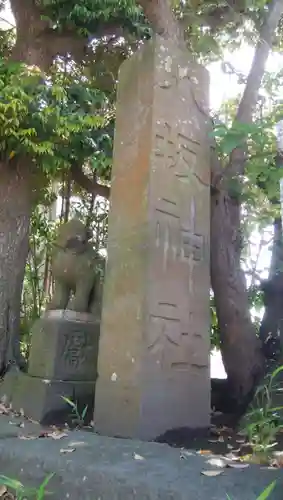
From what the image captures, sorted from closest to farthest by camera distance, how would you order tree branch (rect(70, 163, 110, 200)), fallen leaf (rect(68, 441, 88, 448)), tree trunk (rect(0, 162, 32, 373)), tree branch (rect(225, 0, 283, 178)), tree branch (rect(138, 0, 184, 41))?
fallen leaf (rect(68, 441, 88, 448)), tree branch (rect(138, 0, 184, 41)), tree branch (rect(225, 0, 283, 178)), tree trunk (rect(0, 162, 32, 373)), tree branch (rect(70, 163, 110, 200))

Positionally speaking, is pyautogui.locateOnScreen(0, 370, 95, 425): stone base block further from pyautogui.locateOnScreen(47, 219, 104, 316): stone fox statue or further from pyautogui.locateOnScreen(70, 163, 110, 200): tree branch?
pyautogui.locateOnScreen(70, 163, 110, 200): tree branch

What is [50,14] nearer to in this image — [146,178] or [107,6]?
[107,6]

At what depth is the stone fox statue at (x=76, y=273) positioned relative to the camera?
4484mm

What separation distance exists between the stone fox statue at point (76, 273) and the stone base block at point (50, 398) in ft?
2.25

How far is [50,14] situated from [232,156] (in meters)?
3.20

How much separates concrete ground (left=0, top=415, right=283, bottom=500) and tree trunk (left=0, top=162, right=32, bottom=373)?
2.59 m

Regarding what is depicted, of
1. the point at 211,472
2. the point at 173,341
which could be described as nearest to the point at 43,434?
the point at 173,341

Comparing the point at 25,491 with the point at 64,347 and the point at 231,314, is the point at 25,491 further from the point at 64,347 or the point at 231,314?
the point at 231,314

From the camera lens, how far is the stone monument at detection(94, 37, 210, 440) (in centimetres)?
337

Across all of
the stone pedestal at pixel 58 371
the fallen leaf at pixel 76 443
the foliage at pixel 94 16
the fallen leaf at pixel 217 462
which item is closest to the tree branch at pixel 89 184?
the foliage at pixel 94 16

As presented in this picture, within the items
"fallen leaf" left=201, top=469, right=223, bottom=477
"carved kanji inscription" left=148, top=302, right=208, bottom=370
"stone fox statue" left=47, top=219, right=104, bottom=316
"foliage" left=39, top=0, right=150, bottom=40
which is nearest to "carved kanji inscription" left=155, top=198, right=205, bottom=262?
"carved kanji inscription" left=148, top=302, right=208, bottom=370

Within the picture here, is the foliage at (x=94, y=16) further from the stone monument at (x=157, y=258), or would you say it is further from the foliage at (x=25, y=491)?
the foliage at (x=25, y=491)

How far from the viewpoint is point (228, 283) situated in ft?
15.3

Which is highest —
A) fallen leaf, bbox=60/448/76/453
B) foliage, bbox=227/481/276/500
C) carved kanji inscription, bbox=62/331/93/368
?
carved kanji inscription, bbox=62/331/93/368
